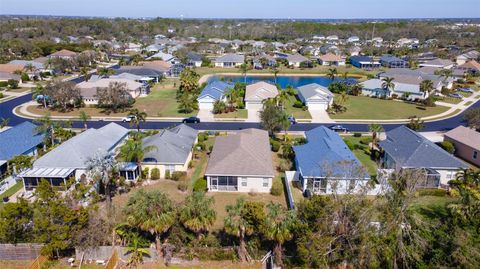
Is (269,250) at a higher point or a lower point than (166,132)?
lower

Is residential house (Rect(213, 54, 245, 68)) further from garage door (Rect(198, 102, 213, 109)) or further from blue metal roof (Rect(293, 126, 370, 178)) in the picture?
blue metal roof (Rect(293, 126, 370, 178))

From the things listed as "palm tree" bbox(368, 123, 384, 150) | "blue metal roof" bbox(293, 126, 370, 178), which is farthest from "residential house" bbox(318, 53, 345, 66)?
"blue metal roof" bbox(293, 126, 370, 178)

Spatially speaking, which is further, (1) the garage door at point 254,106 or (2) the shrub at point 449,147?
(1) the garage door at point 254,106

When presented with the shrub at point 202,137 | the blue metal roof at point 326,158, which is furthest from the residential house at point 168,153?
the blue metal roof at point 326,158

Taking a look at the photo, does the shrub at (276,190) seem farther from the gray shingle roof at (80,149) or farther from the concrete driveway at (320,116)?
the concrete driveway at (320,116)

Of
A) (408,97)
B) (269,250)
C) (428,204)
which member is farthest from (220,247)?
(408,97)

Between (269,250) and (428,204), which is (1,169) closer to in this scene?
(269,250)
